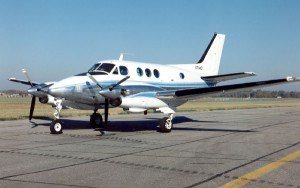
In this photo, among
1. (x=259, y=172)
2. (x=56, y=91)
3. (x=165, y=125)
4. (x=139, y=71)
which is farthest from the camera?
(x=139, y=71)

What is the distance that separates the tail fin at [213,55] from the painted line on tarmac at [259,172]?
1663 centimetres

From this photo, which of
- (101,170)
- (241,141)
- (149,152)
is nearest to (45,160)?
(101,170)

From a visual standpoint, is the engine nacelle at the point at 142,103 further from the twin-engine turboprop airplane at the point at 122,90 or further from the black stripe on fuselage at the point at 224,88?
the black stripe on fuselage at the point at 224,88

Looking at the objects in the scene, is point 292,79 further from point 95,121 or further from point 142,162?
point 95,121

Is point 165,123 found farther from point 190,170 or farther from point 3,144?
point 190,170

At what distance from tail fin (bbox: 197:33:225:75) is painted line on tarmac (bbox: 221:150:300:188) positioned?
16632mm

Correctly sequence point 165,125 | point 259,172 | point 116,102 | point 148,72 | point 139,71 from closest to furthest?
point 259,172 → point 116,102 → point 165,125 → point 139,71 → point 148,72

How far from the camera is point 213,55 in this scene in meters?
27.8

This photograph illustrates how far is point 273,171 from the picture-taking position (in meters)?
8.40

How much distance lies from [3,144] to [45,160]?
14.4 ft

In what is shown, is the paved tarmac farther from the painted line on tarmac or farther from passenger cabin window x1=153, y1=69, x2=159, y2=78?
passenger cabin window x1=153, y1=69, x2=159, y2=78

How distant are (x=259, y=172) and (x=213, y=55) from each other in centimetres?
2034

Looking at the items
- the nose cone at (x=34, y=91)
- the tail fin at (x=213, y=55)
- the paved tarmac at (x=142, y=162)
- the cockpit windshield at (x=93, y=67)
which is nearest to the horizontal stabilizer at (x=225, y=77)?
the tail fin at (x=213, y=55)

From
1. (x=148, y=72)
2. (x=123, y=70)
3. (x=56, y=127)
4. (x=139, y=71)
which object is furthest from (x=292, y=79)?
(x=56, y=127)
